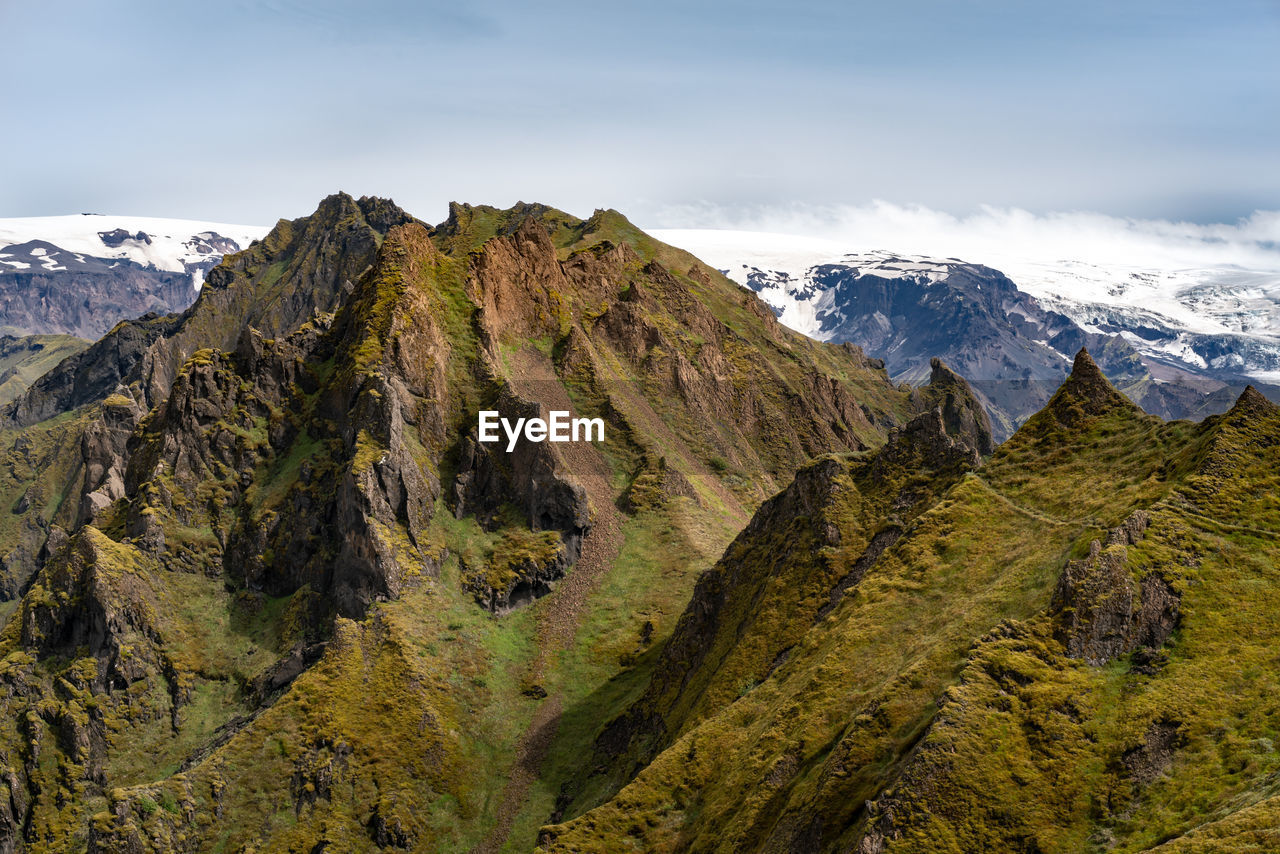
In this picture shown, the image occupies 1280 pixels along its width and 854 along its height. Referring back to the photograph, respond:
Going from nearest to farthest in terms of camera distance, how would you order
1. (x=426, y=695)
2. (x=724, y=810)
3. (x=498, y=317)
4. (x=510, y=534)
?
(x=724, y=810)
(x=426, y=695)
(x=510, y=534)
(x=498, y=317)

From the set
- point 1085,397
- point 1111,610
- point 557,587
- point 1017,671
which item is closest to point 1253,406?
point 1085,397

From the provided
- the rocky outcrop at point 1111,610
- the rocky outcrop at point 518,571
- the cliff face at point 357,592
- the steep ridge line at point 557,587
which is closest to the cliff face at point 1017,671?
the rocky outcrop at point 1111,610

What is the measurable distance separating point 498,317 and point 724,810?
132249mm

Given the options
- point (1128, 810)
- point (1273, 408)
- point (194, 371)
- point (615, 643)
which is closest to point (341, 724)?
point (615, 643)

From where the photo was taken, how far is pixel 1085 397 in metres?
92.2

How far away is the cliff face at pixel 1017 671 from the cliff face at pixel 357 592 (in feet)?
109

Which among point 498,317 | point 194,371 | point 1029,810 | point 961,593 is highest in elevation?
point 498,317

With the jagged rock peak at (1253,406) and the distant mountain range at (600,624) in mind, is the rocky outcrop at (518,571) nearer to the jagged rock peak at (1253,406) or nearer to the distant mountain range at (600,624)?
the distant mountain range at (600,624)

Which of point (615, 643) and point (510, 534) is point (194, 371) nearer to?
point (510, 534)

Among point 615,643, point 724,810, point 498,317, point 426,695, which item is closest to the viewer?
point 724,810

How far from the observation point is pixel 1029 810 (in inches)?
2127

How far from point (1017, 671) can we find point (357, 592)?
99850 mm

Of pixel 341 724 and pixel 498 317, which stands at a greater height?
pixel 498 317

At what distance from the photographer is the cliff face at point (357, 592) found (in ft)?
383
